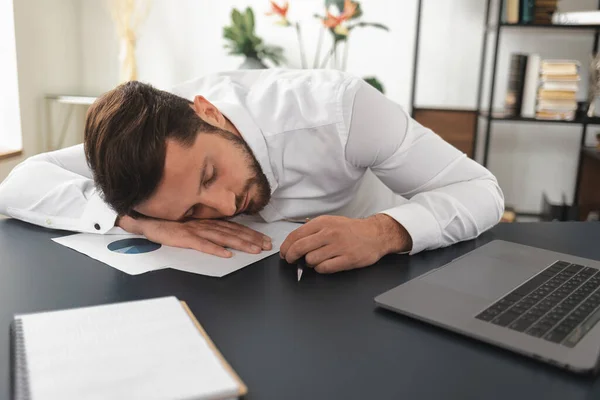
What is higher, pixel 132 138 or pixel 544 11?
pixel 544 11

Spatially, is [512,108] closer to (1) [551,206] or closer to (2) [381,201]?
(1) [551,206]

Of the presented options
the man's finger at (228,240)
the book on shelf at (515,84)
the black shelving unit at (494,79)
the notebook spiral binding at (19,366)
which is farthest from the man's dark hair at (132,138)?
the book on shelf at (515,84)

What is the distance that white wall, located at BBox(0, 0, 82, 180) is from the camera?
2.76 metres

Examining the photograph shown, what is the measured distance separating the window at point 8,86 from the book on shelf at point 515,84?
238 cm

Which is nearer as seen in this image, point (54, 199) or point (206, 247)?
point (206, 247)

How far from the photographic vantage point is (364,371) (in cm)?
56

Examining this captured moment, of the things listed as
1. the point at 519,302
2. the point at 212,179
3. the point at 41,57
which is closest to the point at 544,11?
the point at 212,179

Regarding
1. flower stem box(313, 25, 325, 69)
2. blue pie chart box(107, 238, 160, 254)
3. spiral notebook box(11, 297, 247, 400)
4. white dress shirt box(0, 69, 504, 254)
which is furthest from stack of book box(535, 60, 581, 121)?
spiral notebook box(11, 297, 247, 400)

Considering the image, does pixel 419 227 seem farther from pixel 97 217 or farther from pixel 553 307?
pixel 97 217

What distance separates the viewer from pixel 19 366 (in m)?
0.51

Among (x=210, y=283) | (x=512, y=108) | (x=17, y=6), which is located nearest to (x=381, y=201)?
(x=210, y=283)

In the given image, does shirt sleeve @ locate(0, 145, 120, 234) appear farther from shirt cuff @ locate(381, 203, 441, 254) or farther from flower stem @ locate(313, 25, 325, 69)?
flower stem @ locate(313, 25, 325, 69)

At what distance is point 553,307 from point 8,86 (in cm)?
277

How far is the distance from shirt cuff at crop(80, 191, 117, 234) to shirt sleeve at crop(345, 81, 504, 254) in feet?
1.63
